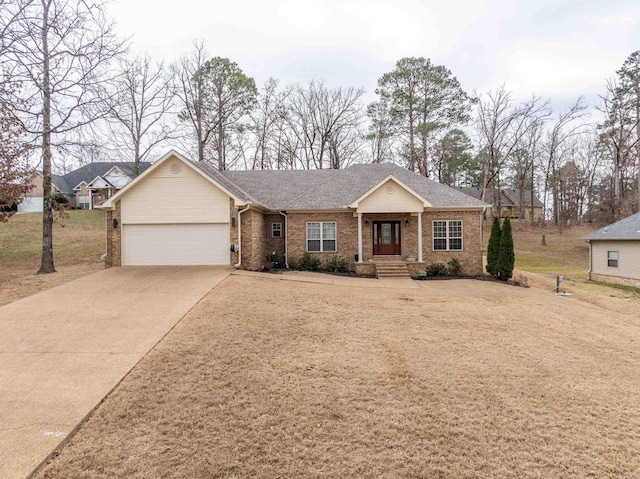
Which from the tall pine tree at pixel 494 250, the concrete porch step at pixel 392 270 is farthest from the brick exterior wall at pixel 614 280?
the concrete porch step at pixel 392 270

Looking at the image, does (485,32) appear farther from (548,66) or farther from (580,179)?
(580,179)

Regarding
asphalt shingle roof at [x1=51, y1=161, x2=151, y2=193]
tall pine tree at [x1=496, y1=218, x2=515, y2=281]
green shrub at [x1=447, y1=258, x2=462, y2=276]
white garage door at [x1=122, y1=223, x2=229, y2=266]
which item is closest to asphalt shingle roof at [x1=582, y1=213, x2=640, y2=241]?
tall pine tree at [x1=496, y1=218, x2=515, y2=281]

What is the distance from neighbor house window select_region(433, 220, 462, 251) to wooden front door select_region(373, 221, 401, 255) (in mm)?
1817

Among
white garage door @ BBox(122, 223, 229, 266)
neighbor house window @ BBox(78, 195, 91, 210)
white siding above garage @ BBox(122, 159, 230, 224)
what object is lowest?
white garage door @ BBox(122, 223, 229, 266)

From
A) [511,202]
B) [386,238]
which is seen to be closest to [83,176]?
[386,238]

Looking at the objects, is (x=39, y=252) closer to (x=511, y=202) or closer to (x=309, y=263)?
(x=309, y=263)

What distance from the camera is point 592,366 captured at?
6.25 meters

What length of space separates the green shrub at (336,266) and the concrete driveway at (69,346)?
6.04 m

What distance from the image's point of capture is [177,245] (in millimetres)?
14828

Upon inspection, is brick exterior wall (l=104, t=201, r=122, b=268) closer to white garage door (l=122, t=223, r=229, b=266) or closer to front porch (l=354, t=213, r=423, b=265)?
white garage door (l=122, t=223, r=229, b=266)

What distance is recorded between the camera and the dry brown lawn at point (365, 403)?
3.47m

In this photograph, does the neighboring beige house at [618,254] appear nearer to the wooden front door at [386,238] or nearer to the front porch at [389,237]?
the front porch at [389,237]

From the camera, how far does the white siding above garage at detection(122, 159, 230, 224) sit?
578 inches

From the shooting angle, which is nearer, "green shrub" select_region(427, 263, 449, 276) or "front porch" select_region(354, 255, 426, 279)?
"front porch" select_region(354, 255, 426, 279)
